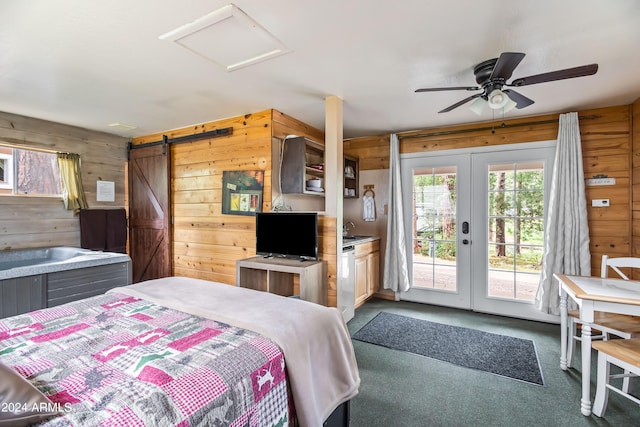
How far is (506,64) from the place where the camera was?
1.82 meters

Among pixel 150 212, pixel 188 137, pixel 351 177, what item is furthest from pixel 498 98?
pixel 150 212

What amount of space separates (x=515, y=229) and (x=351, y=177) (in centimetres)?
217

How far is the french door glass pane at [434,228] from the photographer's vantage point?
3.94 meters

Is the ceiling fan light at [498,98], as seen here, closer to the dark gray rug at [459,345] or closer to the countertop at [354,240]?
the countertop at [354,240]

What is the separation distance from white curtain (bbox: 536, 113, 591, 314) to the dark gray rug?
31.3 inches

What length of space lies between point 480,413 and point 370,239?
2.38 m

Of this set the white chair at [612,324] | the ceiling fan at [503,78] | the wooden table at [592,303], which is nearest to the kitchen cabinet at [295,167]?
the ceiling fan at [503,78]

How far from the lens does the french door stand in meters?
3.50

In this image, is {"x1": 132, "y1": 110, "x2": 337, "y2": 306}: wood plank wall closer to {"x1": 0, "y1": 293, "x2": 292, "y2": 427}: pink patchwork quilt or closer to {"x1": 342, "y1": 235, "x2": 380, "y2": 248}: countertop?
{"x1": 342, "y1": 235, "x2": 380, "y2": 248}: countertop

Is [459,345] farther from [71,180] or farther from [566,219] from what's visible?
[71,180]

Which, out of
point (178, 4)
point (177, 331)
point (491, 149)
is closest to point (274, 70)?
point (178, 4)

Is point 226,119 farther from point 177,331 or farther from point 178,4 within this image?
point 177,331

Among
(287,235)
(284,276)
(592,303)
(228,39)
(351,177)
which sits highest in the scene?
(228,39)

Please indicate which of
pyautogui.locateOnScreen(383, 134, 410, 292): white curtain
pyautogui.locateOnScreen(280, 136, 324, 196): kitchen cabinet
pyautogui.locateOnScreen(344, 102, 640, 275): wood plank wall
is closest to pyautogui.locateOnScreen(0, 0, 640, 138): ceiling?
pyautogui.locateOnScreen(344, 102, 640, 275): wood plank wall
